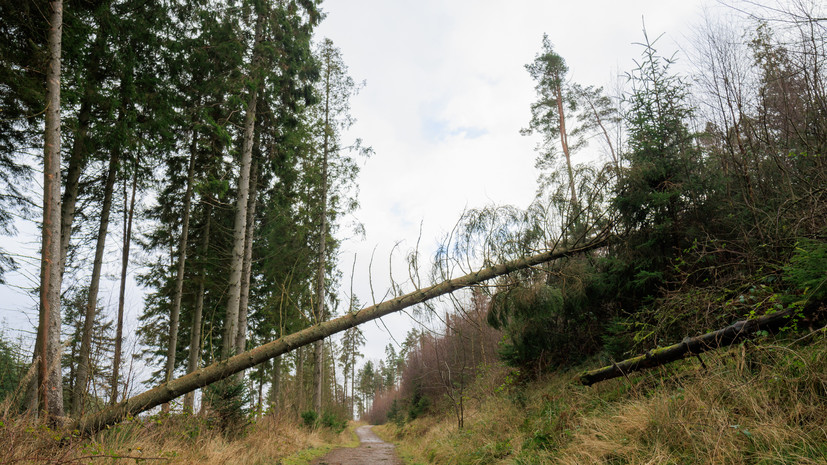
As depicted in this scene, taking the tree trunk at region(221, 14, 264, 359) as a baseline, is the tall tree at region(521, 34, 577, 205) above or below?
above

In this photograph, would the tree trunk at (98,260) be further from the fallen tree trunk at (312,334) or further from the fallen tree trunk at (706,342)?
the fallen tree trunk at (706,342)

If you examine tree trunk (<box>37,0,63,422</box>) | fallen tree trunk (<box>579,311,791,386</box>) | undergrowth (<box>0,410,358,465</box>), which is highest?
tree trunk (<box>37,0,63,422</box>)

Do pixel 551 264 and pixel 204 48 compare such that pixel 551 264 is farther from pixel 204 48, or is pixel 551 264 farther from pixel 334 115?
pixel 334 115

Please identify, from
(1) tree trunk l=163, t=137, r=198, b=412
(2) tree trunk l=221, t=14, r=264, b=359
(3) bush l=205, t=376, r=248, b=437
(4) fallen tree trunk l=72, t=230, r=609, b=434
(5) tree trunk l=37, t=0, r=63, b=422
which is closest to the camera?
(5) tree trunk l=37, t=0, r=63, b=422

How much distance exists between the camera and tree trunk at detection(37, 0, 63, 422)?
4820 millimetres

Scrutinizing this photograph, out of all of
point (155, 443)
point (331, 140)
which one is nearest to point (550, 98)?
point (331, 140)

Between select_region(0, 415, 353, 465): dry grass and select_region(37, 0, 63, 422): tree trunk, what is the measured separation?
2.75 feet

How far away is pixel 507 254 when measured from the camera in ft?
17.4

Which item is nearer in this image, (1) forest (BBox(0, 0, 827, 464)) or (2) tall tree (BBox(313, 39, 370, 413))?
(1) forest (BBox(0, 0, 827, 464))

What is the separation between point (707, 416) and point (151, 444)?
5814 millimetres

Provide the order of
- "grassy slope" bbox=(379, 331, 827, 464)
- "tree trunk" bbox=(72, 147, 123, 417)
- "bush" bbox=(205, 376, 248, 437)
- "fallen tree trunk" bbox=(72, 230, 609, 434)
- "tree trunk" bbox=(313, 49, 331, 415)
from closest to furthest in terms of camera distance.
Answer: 1. "grassy slope" bbox=(379, 331, 827, 464)
2. "fallen tree trunk" bbox=(72, 230, 609, 434)
3. "bush" bbox=(205, 376, 248, 437)
4. "tree trunk" bbox=(72, 147, 123, 417)
5. "tree trunk" bbox=(313, 49, 331, 415)

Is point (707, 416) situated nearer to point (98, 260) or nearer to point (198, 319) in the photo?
point (98, 260)

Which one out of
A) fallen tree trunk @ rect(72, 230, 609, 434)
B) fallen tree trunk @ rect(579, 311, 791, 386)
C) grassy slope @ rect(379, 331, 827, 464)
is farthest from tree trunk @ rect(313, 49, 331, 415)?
fallen tree trunk @ rect(579, 311, 791, 386)

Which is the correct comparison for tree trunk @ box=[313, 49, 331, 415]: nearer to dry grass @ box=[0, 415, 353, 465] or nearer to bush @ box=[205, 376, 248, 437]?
dry grass @ box=[0, 415, 353, 465]
